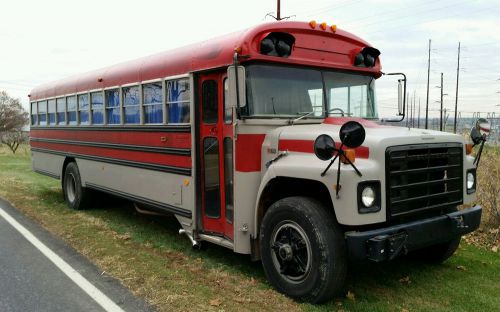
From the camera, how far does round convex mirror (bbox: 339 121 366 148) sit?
11.7ft

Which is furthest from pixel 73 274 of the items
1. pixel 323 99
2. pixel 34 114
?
pixel 34 114

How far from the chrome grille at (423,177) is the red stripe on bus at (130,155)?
239cm

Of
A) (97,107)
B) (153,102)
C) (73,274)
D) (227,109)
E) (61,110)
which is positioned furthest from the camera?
(61,110)

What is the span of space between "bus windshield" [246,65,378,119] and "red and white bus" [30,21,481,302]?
0.04 feet

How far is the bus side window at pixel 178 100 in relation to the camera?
5.33 meters

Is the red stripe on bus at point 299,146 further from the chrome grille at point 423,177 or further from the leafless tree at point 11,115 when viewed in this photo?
the leafless tree at point 11,115

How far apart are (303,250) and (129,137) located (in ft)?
11.5

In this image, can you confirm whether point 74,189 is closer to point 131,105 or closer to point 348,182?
point 131,105

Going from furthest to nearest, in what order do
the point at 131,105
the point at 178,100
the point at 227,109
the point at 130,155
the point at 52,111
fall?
the point at 52,111, the point at 130,155, the point at 131,105, the point at 178,100, the point at 227,109

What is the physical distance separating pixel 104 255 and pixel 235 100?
8.80 feet

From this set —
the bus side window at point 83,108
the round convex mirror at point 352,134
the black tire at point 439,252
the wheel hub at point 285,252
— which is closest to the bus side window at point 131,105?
the bus side window at point 83,108

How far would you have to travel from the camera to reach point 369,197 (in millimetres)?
3686

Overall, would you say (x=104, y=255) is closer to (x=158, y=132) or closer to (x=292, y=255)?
(x=158, y=132)

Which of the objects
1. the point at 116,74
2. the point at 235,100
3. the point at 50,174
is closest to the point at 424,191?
the point at 235,100
